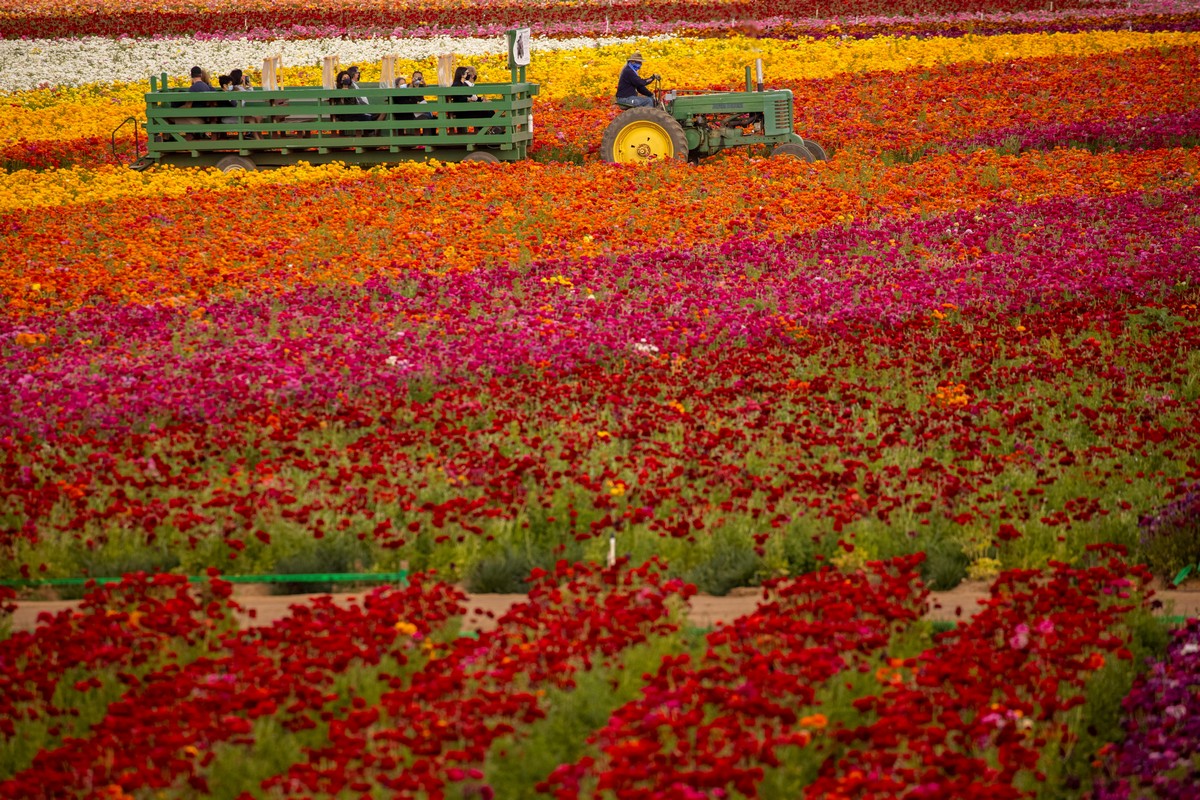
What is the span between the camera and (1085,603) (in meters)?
6.25

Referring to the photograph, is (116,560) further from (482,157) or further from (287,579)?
(482,157)

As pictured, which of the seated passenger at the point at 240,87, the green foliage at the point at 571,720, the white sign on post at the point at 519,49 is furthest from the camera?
the white sign on post at the point at 519,49

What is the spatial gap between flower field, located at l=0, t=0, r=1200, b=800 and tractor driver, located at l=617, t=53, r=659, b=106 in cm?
161

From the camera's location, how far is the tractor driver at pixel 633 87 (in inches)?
808

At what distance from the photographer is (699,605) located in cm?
691

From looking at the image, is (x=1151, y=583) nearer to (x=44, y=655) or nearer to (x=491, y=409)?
(x=491, y=409)

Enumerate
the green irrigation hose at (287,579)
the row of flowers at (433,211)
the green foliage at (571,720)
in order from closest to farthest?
the green foliage at (571,720) → the green irrigation hose at (287,579) → the row of flowers at (433,211)

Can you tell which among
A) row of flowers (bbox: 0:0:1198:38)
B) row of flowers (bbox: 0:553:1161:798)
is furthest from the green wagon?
row of flowers (bbox: 0:0:1198:38)

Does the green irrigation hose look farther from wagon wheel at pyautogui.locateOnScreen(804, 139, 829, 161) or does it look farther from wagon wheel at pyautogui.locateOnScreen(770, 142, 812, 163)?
wagon wheel at pyautogui.locateOnScreen(804, 139, 829, 161)

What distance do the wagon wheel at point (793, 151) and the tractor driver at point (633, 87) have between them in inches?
82.9

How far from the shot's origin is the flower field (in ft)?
16.7

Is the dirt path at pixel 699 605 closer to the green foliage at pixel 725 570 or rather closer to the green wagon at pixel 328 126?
the green foliage at pixel 725 570

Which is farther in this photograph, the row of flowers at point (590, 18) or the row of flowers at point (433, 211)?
the row of flowers at point (590, 18)

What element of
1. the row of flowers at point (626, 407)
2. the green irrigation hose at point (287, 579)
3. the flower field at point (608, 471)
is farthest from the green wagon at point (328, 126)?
the green irrigation hose at point (287, 579)
